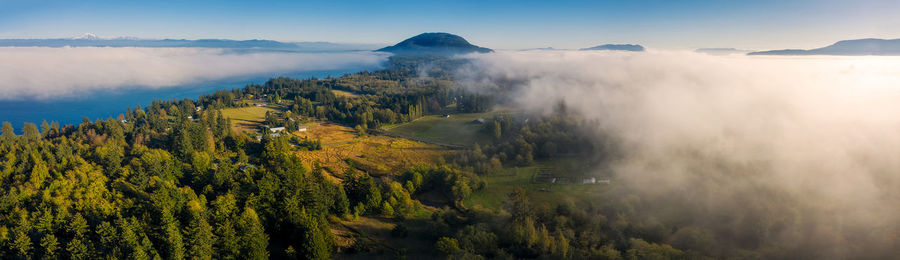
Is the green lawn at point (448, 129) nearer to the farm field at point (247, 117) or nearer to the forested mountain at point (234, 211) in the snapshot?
the forested mountain at point (234, 211)

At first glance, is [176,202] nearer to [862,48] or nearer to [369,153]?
[369,153]

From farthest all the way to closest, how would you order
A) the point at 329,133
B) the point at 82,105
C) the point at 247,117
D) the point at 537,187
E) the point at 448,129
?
the point at 82,105, the point at 247,117, the point at 448,129, the point at 329,133, the point at 537,187

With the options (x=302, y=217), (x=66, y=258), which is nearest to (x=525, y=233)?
(x=302, y=217)

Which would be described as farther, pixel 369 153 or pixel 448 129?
pixel 448 129

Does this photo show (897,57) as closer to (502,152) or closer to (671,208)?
(671,208)

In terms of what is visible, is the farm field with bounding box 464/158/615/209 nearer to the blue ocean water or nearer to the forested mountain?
the forested mountain

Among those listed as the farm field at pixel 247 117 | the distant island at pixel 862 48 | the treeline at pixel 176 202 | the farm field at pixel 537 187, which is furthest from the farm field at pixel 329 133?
the distant island at pixel 862 48

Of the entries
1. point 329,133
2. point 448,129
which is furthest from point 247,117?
point 448,129
